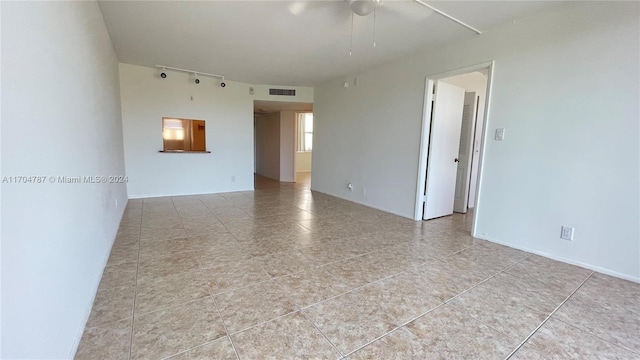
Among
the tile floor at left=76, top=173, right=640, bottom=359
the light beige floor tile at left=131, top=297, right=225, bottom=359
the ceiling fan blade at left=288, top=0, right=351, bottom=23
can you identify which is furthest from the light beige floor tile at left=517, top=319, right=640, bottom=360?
the ceiling fan blade at left=288, top=0, right=351, bottom=23

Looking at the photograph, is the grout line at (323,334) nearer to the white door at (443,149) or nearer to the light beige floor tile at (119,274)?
the light beige floor tile at (119,274)

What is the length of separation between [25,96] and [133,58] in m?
4.22

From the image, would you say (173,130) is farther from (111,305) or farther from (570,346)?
(570,346)

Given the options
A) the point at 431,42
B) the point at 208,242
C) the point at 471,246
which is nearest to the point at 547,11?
the point at 431,42

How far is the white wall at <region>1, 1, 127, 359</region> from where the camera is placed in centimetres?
89

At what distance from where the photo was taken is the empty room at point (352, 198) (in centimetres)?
132

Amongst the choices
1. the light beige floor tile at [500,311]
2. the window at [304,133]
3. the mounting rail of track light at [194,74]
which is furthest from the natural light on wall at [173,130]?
the light beige floor tile at [500,311]

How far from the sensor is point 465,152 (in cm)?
464

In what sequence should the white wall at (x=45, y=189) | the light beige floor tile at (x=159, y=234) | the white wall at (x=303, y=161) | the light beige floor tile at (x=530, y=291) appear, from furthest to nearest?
the white wall at (x=303, y=161) < the light beige floor tile at (x=159, y=234) < the light beige floor tile at (x=530, y=291) < the white wall at (x=45, y=189)

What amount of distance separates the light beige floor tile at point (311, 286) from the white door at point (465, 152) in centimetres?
341

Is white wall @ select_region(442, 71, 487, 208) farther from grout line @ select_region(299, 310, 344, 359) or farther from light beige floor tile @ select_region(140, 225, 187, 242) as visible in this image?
light beige floor tile @ select_region(140, 225, 187, 242)

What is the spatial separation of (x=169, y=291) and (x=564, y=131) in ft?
12.2

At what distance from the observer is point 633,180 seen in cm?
222

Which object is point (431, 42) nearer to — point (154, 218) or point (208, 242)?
point (208, 242)
